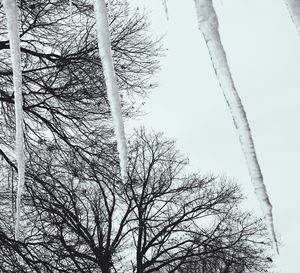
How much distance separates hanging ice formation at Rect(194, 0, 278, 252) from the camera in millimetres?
1896

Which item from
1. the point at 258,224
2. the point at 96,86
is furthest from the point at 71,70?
the point at 258,224

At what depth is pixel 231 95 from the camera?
1939 mm

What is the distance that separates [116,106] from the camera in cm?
270

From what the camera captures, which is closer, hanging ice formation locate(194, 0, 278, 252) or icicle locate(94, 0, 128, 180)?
hanging ice formation locate(194, 0, 278, 252)

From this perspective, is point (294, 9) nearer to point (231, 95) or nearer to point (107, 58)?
point (231, 95)

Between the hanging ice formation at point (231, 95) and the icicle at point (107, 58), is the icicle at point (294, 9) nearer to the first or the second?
the hanging ice formation at point (231, 95)

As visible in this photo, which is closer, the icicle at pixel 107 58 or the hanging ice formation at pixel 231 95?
the hanging ice formation at pixel 231 95

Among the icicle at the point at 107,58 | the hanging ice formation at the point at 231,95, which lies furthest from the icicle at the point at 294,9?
the icicle at the point at 107,58

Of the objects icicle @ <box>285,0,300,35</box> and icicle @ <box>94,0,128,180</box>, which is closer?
icicle @ <box>285,0,300,35</box>

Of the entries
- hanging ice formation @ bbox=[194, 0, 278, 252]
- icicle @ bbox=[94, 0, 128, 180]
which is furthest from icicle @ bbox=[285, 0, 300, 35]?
icicle @ bbox=[94, 0, 128, 180]

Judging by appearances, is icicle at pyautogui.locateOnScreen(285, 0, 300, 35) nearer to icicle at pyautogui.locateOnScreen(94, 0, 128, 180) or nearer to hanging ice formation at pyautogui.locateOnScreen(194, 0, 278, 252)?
hanging ice formation at pyautogui.locateOnScreen(194, 0, 278, 252)

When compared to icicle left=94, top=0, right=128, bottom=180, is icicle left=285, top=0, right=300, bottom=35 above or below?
below

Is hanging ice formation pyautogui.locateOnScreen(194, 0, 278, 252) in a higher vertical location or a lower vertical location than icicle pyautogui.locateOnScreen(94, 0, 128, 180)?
lower

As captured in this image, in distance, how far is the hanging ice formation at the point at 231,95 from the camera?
190cm
